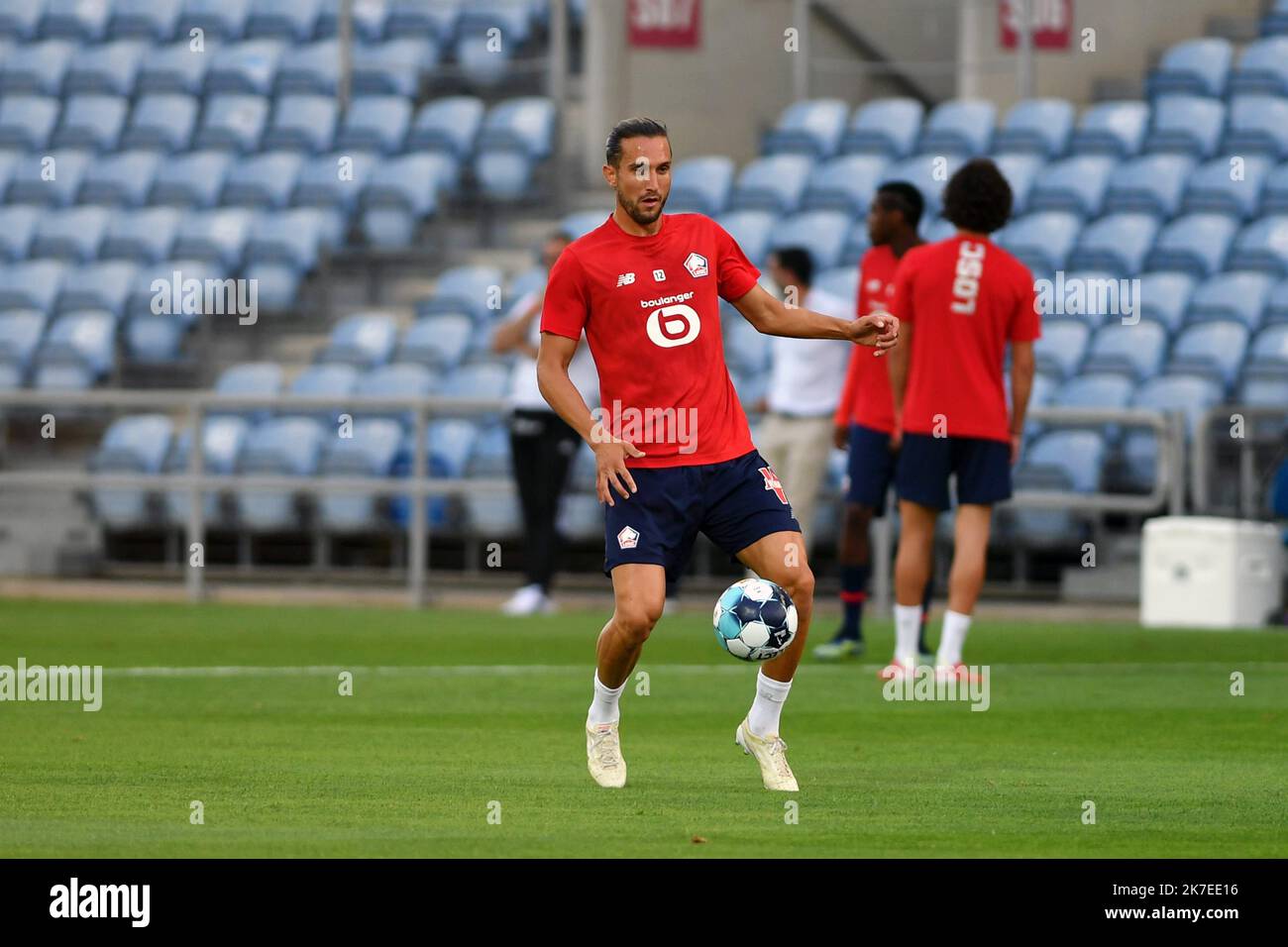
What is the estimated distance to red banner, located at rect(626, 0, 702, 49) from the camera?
2116cm

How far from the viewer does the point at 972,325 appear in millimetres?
10883

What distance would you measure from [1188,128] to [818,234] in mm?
3135

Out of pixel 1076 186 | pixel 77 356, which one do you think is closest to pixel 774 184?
pixel 1076 186

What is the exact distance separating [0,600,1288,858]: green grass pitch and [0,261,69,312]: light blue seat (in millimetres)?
7796

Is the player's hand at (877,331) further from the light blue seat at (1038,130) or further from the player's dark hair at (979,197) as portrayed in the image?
the light blue seat at (1038,130)

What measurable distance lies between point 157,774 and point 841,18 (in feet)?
48.5

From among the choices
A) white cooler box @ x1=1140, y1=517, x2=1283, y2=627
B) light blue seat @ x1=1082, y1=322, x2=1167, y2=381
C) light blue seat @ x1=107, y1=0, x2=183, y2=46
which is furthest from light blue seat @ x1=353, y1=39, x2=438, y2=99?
white cooler box @ x1=1140, y1=517, x2=1283, y2=627

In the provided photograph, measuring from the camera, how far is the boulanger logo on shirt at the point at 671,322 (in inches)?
299

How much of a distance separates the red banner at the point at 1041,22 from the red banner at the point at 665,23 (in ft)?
9.02

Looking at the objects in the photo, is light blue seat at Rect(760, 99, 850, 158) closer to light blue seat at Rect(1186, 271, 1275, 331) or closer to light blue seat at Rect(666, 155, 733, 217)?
light blue seat at Rect(666, 155, 733, 217)

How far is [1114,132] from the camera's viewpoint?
766 inches

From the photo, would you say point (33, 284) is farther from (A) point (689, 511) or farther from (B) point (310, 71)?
(A) point (689, 511)
